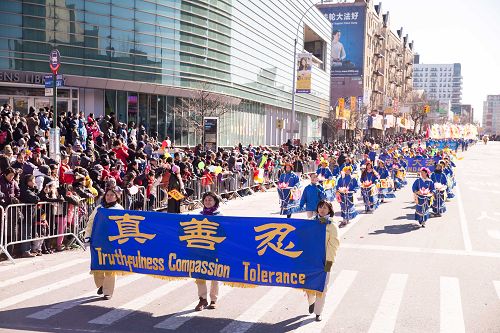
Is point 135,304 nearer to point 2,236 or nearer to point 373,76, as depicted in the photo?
point 2,236

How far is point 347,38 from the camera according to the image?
93375 millimetres

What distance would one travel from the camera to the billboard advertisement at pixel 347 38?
92.3 metres

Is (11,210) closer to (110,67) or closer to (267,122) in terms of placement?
(110,67)

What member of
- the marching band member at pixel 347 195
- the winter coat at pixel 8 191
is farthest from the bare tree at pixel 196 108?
the winter coat at pixel 8 191

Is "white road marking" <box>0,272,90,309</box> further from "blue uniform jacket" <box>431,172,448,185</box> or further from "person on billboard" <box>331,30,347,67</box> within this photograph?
"person on billboard" <box>331,30,347,67</box>

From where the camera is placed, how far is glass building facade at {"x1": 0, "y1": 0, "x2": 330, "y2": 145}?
30.5m

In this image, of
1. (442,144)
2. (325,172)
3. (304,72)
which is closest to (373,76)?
(442,144)

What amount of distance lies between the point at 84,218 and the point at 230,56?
3405 cm

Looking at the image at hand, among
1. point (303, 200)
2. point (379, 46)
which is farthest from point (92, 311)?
point (379, 46)

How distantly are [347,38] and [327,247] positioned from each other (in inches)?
3516

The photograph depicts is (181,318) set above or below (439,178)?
below

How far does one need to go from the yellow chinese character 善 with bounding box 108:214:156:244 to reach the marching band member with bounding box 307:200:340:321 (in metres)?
2.86

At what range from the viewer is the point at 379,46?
104 m

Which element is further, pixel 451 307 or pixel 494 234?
pixel 494 234
